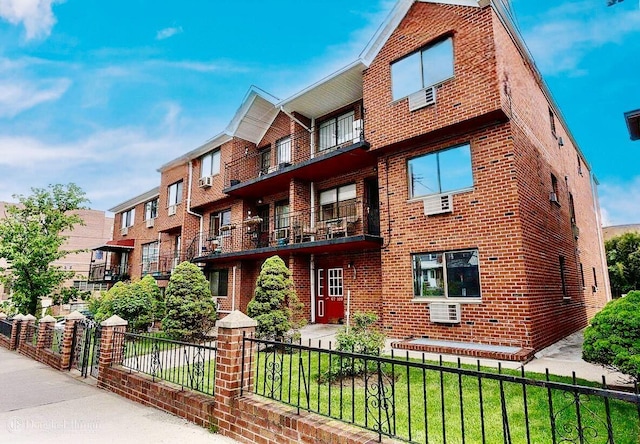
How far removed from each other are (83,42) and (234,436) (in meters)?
15.2

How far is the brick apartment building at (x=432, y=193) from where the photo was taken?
895 centimetres

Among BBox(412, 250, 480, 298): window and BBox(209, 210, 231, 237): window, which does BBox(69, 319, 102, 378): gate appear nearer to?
BBox(412, 250, 480, 298): window

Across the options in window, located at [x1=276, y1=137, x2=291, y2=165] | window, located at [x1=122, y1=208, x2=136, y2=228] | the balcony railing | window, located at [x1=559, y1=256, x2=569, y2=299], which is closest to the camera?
window, located at [x1=559, y1=256, x2=569, y2=299]

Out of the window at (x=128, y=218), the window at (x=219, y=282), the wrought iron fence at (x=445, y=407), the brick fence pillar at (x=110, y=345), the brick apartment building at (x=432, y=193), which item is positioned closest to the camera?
the wrought iron fence at (x=445, y=407)

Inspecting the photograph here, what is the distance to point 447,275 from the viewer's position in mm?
Answer: 9555

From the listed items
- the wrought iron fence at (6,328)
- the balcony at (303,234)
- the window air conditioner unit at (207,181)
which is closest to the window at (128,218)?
the window air conditioner unit at (207,181)

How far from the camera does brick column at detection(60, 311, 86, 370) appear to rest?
9.12m

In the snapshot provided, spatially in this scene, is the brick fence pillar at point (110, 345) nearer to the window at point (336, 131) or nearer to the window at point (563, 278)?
the window at point (336, 131)

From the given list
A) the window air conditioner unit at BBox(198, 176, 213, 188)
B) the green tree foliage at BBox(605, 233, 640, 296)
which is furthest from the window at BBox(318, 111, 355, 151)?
the green tree foliage at BBox(605, 233, 640, 296)

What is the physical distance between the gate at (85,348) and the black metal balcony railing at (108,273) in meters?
17.2

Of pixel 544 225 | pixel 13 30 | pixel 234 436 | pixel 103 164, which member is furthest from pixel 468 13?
pixel 103 164

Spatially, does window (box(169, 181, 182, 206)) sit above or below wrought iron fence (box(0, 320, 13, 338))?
above

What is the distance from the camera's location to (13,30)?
1202 centimetres

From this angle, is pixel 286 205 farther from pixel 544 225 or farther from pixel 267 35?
pixel 544 225
